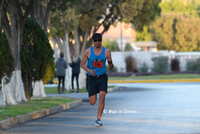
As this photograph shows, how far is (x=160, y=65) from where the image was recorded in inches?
1769

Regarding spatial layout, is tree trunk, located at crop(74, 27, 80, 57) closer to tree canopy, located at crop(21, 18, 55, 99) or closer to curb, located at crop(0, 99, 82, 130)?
tree canopy, located at crop(21, 18, 55, 99)

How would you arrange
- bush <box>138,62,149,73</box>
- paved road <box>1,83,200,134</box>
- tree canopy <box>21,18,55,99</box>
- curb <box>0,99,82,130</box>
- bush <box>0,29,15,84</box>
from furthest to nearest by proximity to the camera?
bush <box>138,62,149,73</box> < tree canopy <box>21,18,55,99</box> < bush <box>0,29,15,84</box> < curb <box>0,99,82,130</box> < paved road <box>1,83,200,134</box>

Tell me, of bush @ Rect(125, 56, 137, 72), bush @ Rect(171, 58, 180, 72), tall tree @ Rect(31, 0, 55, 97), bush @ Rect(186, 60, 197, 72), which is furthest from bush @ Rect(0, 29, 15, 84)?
bush @ Rect(171, 58, 180, 72)

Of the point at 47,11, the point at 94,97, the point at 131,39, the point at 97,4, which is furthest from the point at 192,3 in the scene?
the point at 94,97

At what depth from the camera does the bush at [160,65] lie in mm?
44812

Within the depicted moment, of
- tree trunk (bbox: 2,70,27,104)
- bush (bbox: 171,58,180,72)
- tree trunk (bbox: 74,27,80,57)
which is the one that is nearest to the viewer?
tree trunk (bbox: 2,70,27,104)

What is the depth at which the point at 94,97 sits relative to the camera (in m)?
9.85

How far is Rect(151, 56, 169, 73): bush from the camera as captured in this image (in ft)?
147

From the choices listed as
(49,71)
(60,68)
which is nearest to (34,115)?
Result: (49,71)

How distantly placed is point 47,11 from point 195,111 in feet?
26.0

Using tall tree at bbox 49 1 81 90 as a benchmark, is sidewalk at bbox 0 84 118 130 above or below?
below

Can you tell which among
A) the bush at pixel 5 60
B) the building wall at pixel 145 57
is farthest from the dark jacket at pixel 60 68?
the building wall at pixel 145 57

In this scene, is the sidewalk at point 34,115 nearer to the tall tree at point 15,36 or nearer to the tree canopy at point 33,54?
the tall tree at point 15,36

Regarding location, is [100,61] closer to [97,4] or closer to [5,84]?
[5,84]
